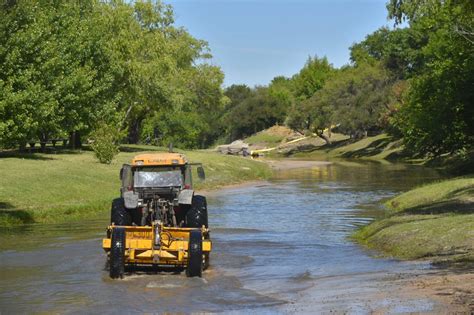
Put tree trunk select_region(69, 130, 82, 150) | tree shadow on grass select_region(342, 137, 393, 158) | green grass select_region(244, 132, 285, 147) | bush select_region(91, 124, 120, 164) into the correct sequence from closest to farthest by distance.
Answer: bush select_region(91, 124, 120, 164) < tree trunk select_region(69, 130, 82, 150) < tree shadow on grass select_region(342, 137, 393, 158) < green grass select_region(244, 132, 285, 147)

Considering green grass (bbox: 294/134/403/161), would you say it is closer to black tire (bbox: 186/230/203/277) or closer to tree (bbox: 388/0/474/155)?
tree (bbox: 388/0/474/155)

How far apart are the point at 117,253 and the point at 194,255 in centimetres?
156

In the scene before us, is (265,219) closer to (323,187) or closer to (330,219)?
(330,219)

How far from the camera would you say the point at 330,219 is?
3045 cm

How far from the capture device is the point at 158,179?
18.3 metres

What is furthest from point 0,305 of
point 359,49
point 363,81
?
point 359,49

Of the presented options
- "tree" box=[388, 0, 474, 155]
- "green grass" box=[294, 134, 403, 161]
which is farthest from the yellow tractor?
"green grass" box=[294, 134, 403, 161]

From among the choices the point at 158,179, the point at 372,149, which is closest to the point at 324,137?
the point at 372,149

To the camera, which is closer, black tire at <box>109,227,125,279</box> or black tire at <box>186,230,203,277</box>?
black tire at <box>109,227,125,279</box>

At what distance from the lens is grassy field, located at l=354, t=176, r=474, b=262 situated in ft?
58.1

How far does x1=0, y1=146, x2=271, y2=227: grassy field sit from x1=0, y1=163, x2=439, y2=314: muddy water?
2288mm

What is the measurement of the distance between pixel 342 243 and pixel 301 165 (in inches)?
2133

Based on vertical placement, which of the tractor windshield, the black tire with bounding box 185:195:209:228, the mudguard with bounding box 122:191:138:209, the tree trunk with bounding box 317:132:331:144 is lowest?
the black tire with bounding box 185:195:209:228

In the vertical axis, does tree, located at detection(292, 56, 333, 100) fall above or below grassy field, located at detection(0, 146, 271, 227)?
above
